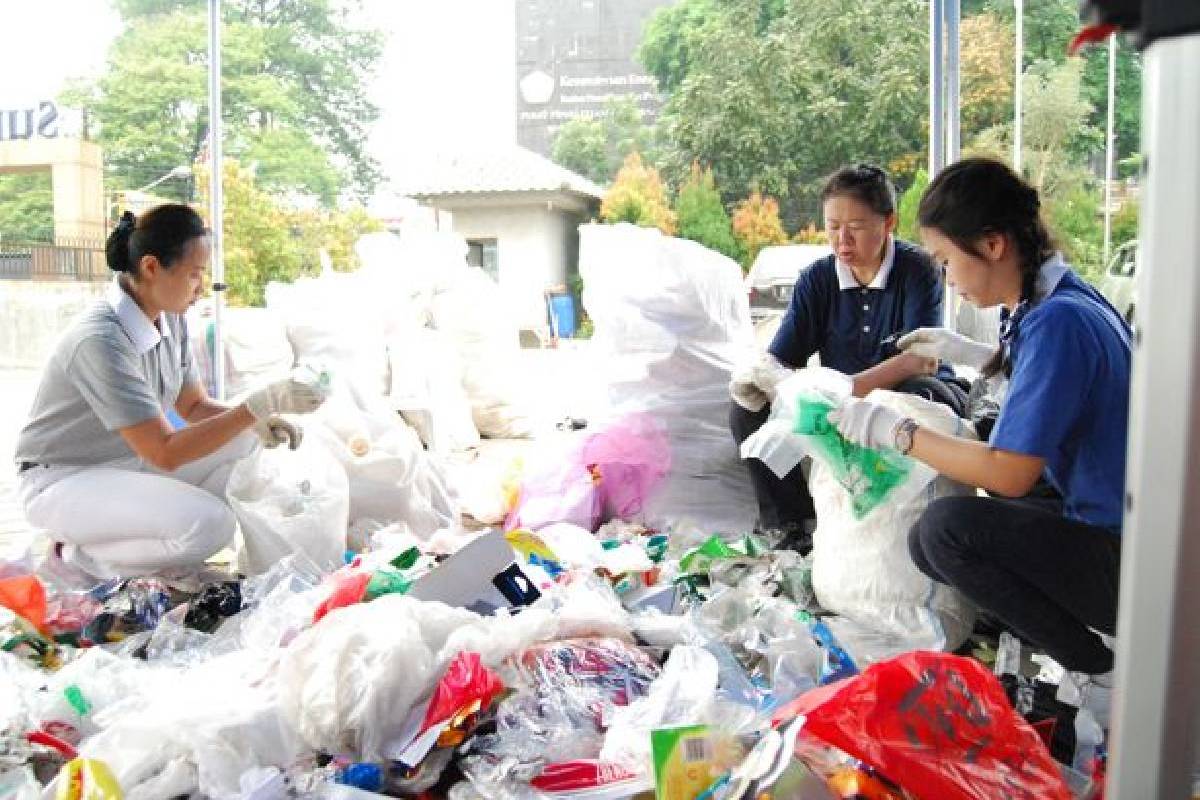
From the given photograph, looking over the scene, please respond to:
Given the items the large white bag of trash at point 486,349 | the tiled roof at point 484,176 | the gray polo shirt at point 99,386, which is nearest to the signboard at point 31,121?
the tiled roof at point 484,176

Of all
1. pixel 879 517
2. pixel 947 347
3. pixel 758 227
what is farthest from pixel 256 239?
pixel 879 517

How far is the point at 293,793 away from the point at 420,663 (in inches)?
9.1

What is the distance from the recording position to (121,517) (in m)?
2.30

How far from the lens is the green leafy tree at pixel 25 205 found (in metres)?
11.3

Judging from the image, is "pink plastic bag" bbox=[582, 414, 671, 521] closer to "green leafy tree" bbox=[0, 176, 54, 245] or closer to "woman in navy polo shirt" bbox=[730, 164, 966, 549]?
"woman in navy polo shirt" bbox=[730, 164, 966, 549]

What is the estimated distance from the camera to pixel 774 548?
101 inches

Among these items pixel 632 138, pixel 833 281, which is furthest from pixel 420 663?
pixel 632 138

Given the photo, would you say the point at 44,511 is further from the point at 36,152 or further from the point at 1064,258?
the point at 36,152

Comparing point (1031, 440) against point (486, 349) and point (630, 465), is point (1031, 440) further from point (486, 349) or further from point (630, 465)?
point (486, 349)

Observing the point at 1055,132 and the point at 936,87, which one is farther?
the point at 1055,132

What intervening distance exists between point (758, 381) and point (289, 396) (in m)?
1.09

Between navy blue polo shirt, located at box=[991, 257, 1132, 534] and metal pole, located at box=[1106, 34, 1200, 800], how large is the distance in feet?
3.18

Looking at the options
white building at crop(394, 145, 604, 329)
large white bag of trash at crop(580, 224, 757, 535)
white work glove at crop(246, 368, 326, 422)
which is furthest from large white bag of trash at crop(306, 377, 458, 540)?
white building at crop(394, 145, 604, 329)

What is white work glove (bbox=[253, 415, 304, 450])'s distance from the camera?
2443 millimetres
